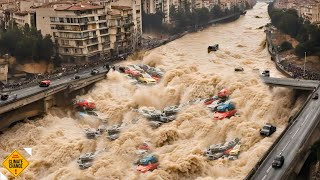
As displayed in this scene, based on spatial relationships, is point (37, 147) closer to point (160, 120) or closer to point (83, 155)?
point (83, 155)

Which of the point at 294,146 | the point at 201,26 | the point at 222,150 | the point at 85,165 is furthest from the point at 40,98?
the point at 201,26

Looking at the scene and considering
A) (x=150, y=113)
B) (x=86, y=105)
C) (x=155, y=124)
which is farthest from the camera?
(x=86, y=105)

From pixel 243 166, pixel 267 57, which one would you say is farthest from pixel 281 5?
pixel 243 166

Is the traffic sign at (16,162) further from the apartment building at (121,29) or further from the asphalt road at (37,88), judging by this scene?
the apartment building at (121,29)

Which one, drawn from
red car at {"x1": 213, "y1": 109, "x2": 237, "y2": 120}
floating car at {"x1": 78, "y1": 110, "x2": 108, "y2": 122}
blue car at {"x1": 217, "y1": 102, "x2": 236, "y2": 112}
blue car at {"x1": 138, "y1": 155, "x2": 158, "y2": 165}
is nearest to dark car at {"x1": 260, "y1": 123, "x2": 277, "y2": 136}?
red car at {"x1": 213, "y1": 109, "x2": 237, "y2": 120}

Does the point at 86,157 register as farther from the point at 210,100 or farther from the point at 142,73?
the point at 142,73

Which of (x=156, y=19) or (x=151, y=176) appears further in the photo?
(x=156, y=19)
